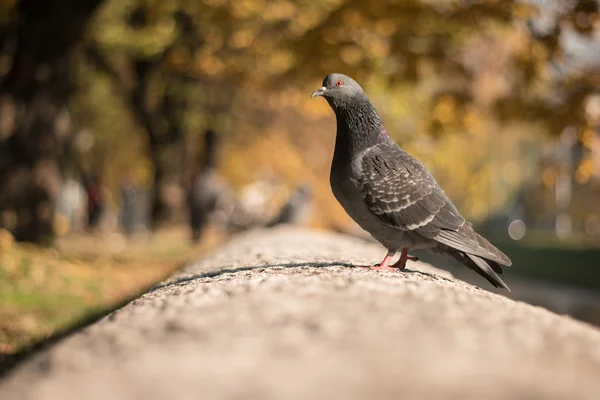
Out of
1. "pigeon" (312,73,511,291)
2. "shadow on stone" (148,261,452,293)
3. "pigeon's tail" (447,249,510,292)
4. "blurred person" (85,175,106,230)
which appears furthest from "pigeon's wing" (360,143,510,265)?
"blurred person" (85,175,106,230)

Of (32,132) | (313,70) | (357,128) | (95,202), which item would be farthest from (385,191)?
(95,202)

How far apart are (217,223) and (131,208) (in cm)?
320

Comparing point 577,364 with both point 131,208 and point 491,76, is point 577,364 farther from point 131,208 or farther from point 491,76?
point 131,208

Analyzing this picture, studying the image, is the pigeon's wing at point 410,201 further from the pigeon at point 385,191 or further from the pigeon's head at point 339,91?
the pigeon's head at point 339,91

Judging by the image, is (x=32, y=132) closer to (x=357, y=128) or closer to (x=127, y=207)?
(x=357, y=128)

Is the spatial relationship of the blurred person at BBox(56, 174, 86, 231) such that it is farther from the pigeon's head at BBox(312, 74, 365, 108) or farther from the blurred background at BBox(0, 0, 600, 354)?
the pigeon's head at BBox(312, 74, 365, 108)

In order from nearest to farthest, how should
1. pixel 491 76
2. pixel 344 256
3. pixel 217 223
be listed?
pixel 344 256 < pixel 491 76 < pixel 217 223

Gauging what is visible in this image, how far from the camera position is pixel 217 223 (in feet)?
82.3

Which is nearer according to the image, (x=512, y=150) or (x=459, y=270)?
(x=459, y=270)

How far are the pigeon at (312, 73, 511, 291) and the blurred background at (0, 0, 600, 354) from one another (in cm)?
315

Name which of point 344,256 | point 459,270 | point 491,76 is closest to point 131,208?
point 459,270

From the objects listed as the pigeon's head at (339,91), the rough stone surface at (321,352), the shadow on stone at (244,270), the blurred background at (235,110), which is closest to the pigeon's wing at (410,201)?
the pigeon's head at (339,91)

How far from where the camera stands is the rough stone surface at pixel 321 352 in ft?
9.57

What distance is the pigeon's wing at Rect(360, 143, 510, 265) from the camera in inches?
223
